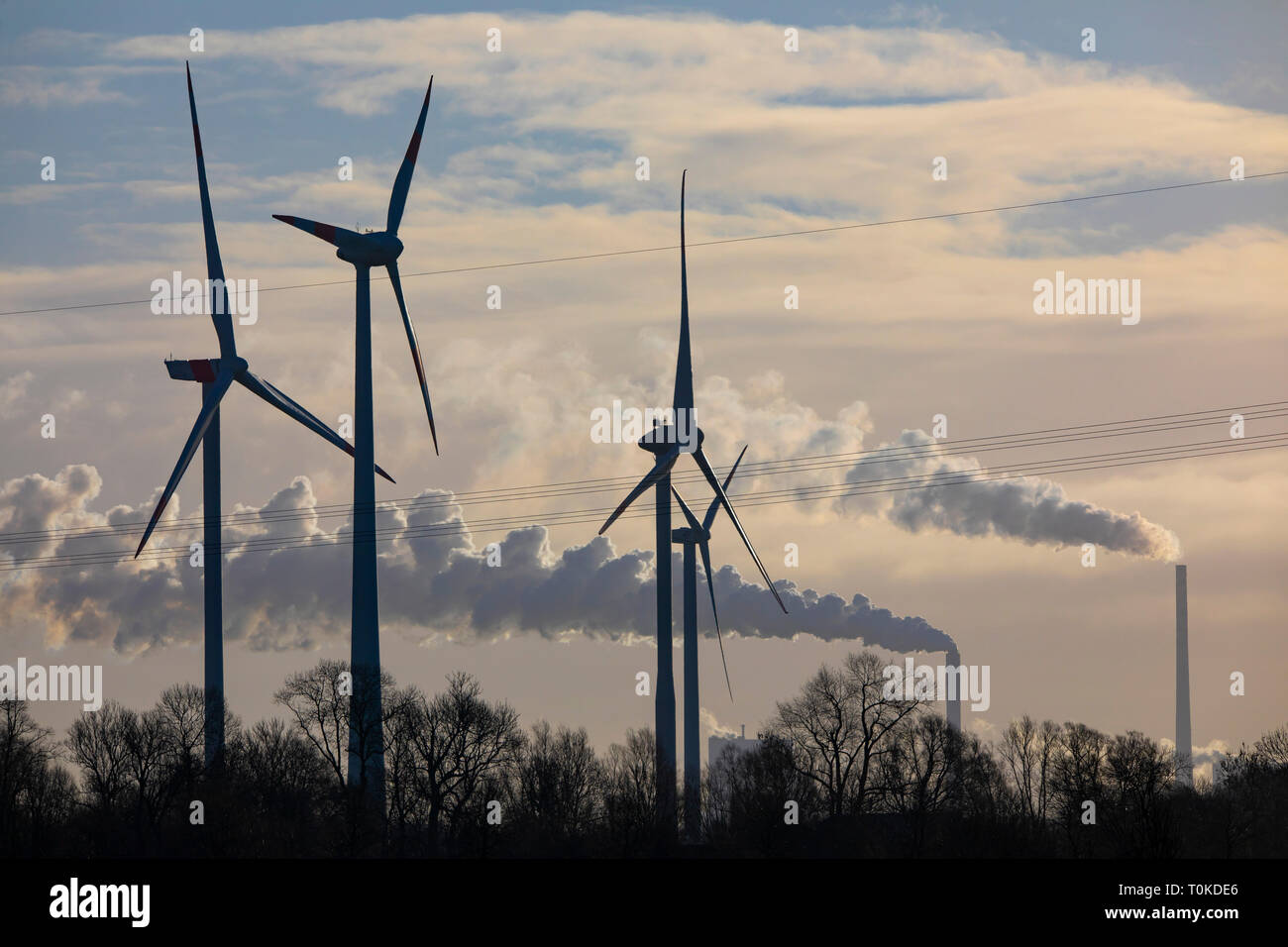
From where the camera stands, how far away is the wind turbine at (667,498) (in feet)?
362

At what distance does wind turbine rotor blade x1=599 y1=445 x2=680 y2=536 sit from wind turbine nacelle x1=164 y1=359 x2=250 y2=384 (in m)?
21.7

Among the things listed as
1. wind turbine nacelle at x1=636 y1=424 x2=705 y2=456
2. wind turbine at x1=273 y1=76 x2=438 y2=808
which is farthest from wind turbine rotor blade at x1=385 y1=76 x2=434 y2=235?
wind turbine nacelle at x1=636 y1=424 x2=705 y2=456

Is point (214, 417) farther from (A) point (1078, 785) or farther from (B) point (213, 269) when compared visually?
(A) point (1078, 785)

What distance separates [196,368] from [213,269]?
5920mm

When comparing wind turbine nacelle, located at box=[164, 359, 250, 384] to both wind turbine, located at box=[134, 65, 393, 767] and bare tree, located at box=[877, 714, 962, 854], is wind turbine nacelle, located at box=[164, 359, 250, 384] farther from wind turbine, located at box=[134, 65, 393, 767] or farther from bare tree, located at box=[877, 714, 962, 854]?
bare tree, located at box=[877, 714, 962, 854]

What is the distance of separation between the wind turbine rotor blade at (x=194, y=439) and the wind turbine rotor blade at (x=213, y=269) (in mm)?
1662

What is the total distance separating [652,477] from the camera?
112 m

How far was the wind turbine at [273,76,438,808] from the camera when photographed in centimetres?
10362

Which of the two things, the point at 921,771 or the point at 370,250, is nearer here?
the point at 370,250

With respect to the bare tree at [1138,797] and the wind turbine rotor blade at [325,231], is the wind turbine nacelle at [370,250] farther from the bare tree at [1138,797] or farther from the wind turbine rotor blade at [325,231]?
the bare tree at [1138,797]

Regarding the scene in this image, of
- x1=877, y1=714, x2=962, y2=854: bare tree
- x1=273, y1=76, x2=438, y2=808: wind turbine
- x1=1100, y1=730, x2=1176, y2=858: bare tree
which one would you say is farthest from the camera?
x1=877, y1=714, x2=962, y2=854: bare tree

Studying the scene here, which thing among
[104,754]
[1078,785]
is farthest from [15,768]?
[1078,785]

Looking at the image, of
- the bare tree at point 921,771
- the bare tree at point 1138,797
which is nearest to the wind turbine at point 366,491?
the bare tree at point 921,771
